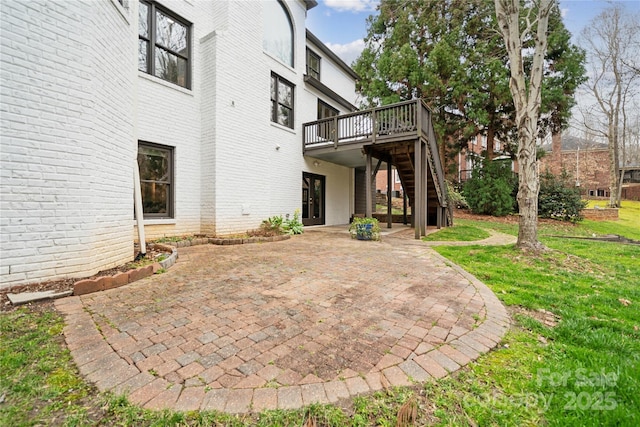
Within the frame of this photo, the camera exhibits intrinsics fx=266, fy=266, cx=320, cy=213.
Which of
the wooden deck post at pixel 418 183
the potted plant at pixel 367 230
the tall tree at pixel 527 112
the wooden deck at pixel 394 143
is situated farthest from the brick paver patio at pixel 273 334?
the wooden deck at pixel 394 143

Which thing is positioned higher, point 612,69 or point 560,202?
point 612,69

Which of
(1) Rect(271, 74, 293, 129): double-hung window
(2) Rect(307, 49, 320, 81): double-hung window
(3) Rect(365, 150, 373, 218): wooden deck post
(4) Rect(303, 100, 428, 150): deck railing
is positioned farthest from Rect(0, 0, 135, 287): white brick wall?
(2) Rect(307, 49, 320, 81): double-hung window

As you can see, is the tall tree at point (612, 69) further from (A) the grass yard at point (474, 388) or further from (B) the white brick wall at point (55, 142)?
(B) the white brick wall at point (55, 142)

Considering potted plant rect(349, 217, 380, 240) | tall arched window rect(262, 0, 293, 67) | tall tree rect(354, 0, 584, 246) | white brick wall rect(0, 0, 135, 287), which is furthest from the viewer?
tall tree rect(354, 0, 584, 246)

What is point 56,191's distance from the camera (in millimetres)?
3215

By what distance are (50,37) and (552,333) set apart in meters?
6.28

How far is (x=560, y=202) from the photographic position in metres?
13.6

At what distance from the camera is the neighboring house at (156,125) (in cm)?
307

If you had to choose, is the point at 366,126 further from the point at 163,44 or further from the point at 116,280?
the point at 116,280

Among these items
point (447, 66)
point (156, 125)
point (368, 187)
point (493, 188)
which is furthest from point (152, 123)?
point (493, 188)

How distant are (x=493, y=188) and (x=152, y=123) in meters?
15.4

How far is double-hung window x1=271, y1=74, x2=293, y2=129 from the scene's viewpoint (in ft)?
32.0

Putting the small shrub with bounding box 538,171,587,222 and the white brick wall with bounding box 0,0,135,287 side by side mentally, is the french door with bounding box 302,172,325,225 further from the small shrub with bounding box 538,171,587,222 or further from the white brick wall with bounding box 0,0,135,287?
the small shrub with bounding box 538,171,587,222

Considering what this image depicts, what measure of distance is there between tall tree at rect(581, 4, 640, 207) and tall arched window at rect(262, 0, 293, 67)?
20.1m
